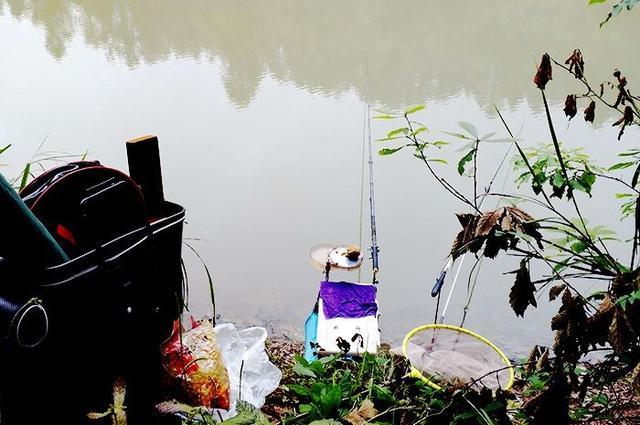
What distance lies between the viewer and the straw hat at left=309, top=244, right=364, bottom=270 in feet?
10.5

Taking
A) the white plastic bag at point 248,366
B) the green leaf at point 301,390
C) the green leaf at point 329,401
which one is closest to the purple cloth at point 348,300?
the white plastic bag at point 248,366

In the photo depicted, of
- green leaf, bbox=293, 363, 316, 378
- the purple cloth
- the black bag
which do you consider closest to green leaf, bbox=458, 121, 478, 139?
the black bag

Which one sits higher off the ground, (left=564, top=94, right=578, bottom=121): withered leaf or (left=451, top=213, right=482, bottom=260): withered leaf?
(left=564, top=94, right=578, bottom=121): withered leaf

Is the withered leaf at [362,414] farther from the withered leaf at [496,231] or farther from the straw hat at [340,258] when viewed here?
the straw hat at [340,258]

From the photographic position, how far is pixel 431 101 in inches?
263

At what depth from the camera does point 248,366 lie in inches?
79.2

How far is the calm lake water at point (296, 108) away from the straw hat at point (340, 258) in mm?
395

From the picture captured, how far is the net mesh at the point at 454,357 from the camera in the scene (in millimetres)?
2197

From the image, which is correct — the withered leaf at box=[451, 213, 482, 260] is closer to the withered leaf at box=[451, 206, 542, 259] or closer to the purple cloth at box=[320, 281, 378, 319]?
the withered leaf at box=[451, 206, 542, 259]

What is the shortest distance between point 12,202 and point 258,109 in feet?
17.5

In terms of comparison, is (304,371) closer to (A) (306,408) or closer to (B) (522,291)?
(A) (306,408)

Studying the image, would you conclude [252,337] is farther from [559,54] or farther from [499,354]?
[559,54]

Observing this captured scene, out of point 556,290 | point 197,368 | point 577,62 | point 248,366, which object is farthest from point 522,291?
point 248,366

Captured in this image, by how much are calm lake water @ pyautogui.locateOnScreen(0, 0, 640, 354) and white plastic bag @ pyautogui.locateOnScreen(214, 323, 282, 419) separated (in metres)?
1.22
